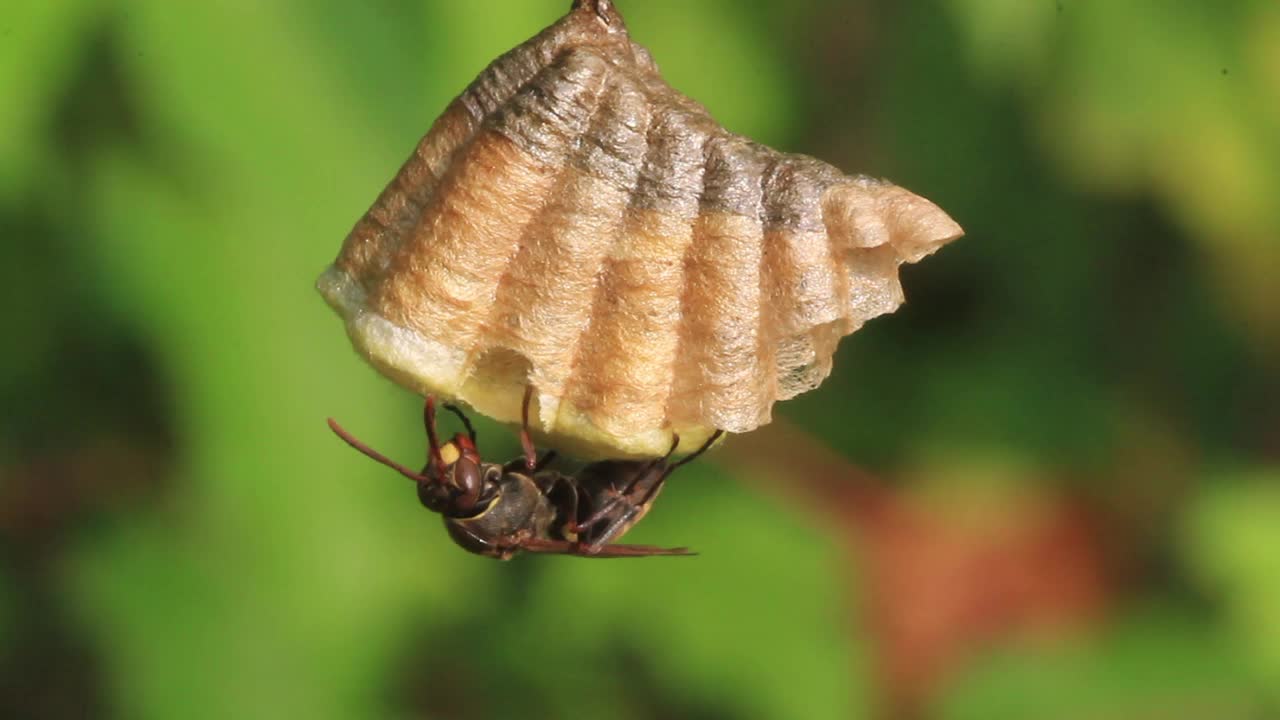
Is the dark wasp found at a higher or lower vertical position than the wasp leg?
lower

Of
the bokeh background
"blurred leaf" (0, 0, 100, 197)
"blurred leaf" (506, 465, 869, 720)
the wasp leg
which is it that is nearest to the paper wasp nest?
the wasp leg

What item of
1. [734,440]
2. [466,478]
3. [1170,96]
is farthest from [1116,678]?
[466,478]

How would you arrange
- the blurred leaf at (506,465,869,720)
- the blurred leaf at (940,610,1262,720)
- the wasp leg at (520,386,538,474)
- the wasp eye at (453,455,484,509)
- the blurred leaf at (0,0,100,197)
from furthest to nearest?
the blurred leaf at (940,610,1262,720), the blurred leaf at (506,465,869,720), the blurred leaf at (0,0,100,197), the wasp eye at (453,455,484,509), the wasp leg at (520,386,538,474)

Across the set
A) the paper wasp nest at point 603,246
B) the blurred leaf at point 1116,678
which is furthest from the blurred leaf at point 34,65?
the blurred leaf at point 1116,678

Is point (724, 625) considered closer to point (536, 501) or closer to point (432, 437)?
point (536, 501)

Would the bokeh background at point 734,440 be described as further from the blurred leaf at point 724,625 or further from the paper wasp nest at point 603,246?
the paper wasp nest at point 603,246

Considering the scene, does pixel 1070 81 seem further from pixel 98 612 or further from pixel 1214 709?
pixel 98 612

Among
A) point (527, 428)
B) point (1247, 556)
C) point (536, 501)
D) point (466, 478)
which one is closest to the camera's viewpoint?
point (527, 428)

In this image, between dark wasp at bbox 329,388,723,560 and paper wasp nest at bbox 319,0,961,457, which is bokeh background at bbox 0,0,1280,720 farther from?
paper wasp nest at bbox 319,0,961,457
